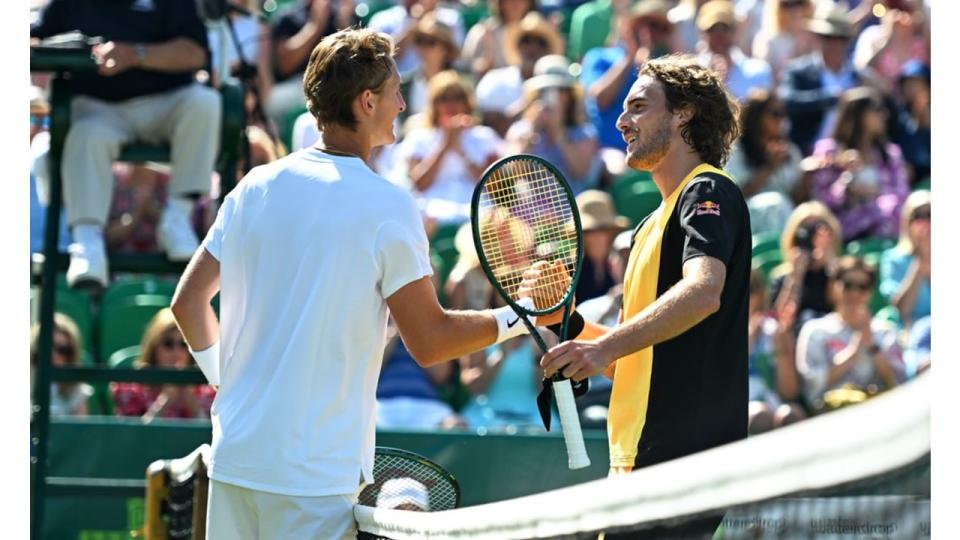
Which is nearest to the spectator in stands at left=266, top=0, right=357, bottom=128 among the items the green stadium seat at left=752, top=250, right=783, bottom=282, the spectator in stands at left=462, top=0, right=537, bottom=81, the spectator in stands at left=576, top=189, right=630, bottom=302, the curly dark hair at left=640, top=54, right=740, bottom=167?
the spectator in stands at left=462, top=0, right=537, bottom=81

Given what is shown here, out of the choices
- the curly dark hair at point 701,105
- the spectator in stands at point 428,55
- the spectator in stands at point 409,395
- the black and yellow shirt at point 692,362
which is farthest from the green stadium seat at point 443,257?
the black and yellow shirt at point 692,362

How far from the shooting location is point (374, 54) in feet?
11.9

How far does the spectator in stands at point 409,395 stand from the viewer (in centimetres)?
788

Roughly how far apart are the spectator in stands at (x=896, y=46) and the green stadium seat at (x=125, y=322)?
5.22m

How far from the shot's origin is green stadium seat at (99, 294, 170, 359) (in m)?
8.19

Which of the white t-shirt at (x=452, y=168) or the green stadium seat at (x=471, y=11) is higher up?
the green stadium seat at (x=471, y=11)

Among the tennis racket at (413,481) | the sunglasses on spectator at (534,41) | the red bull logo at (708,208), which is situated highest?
the red bull logo at (708,208)

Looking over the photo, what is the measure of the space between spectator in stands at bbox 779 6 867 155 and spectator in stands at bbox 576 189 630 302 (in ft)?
6.64

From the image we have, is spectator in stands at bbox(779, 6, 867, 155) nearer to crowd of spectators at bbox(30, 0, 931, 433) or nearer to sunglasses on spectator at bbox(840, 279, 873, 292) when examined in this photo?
crowd of spectators at bbox(30, 0, 931, 433)

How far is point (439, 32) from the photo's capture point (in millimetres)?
10172

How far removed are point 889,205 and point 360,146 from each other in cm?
649

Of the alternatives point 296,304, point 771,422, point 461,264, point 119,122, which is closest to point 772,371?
point 771,422

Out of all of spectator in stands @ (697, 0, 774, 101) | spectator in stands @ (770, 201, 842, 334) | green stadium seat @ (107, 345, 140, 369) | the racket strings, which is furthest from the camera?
spectator in stands @ (697, 0, 774, 101)

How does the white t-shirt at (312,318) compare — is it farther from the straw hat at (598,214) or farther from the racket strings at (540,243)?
the straw hat at (598,214)
